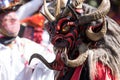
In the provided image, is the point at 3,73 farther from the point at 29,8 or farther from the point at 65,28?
the point at 29,8

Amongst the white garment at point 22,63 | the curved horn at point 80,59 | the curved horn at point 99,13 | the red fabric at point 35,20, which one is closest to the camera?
the curved horn at point 99,13

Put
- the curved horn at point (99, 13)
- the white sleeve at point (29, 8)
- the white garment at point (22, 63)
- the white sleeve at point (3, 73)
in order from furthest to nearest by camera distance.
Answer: the white sleeve at point (29, 8), the white sleeve at point (3, 73), the white garment at point (22, 63), the curved horn at point (99, 13)

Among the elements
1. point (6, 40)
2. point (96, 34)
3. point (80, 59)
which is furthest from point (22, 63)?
point (96, 34)

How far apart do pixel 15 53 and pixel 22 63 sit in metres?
0.21

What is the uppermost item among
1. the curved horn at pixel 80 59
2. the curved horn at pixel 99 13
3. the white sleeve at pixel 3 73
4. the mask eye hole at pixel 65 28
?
the curved horn at pixel 99 13

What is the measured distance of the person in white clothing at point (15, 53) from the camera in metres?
5.75

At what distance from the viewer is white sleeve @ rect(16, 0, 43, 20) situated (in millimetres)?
9002

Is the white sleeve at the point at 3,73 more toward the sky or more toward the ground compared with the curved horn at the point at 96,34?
more toward the ground

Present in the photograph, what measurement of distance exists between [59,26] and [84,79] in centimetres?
44

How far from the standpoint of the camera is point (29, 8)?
914cm

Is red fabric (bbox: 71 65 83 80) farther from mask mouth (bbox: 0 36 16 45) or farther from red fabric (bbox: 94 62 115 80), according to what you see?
mask mouth (bbox: 0 36 16 45)

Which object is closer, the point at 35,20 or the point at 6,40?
the point at 6,40

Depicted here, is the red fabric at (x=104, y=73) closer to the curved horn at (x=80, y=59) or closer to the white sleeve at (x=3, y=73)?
the curved horn at (x=80, y=59)

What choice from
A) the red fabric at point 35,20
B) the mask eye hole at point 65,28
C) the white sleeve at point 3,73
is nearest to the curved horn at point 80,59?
the mask eye hole at point 65,28
